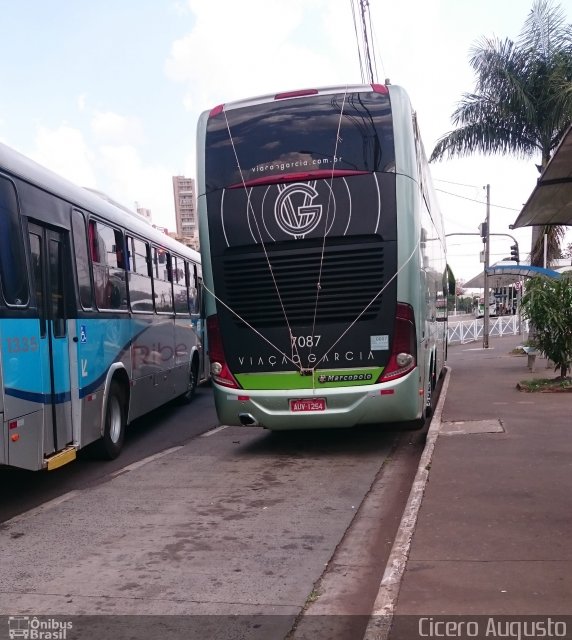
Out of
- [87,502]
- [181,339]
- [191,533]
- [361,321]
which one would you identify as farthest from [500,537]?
[181,339]

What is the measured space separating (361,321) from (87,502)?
3.71m

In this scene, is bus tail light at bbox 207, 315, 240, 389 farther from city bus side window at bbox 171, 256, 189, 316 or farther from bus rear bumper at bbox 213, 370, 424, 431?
city bus side window at bbox 171, 256, 189, 316

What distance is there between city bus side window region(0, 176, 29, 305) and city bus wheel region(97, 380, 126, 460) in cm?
251

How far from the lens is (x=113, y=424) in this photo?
8914 mm

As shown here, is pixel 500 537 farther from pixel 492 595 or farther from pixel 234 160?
pixel 234 160

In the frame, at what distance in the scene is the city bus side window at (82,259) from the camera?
773cm

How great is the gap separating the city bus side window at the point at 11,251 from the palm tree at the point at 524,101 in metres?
18.9

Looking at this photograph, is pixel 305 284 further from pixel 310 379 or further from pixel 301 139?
pixel 301 139

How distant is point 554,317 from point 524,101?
12109mm

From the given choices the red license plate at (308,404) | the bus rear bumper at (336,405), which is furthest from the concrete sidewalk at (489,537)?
the red license plate at (308,404)

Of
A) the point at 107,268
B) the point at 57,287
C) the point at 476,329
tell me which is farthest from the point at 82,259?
the point at 476,329

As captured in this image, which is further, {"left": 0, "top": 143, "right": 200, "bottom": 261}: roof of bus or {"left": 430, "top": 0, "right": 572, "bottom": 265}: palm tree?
{"left": 430, "top": 0, "right": 572, "bottom": 265}: palm tree

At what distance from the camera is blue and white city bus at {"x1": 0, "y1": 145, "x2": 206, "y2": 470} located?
20.2ft

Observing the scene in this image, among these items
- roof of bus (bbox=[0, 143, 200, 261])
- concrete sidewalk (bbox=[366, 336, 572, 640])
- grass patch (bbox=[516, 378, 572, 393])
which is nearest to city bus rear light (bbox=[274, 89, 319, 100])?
roof of bus (bbox=[0, 143, 200, 261])
